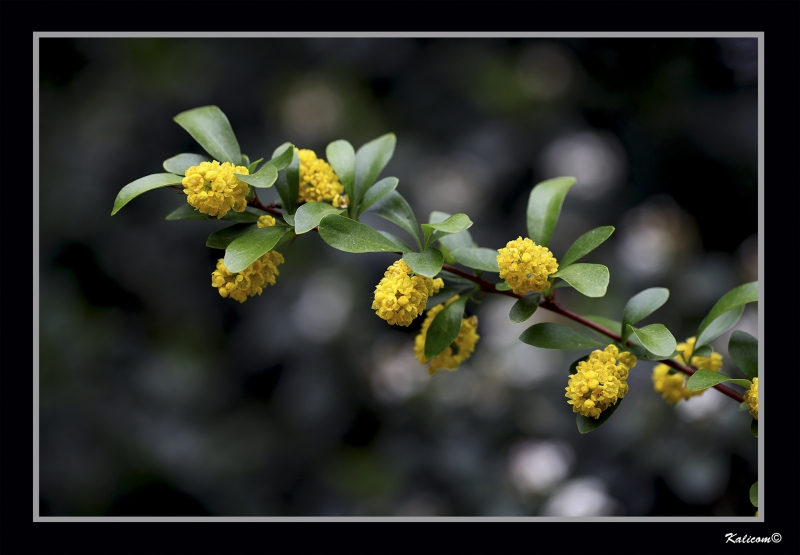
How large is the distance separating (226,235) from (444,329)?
0.82 ft

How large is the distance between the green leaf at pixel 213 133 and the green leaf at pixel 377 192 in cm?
14

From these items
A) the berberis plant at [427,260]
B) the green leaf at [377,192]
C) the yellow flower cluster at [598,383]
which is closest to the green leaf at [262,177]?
the berberis plant at [427,260]

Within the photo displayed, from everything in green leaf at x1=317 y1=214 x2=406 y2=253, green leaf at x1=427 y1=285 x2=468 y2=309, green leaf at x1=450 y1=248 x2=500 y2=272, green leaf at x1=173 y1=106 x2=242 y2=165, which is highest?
green leaf at x1=173 y1=106 x2=242 y2=165

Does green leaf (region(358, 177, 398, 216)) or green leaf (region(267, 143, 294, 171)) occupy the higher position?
green leaf (region(267, 143, 294, 171))

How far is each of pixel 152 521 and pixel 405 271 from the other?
0.63 metres

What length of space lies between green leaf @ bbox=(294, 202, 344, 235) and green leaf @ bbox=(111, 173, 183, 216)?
0.13 meters

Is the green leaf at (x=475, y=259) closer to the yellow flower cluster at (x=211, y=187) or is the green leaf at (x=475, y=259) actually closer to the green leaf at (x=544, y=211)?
the green leaf at (x=544, y=211)

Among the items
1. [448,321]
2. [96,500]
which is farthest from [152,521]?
[96,500]

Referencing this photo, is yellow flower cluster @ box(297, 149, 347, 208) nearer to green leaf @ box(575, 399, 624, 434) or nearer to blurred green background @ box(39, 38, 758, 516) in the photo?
green leaf @ box(575, 399, 624, 434)

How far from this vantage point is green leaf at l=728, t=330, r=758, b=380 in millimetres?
711

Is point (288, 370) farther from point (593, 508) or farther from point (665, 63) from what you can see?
point (665, 63)

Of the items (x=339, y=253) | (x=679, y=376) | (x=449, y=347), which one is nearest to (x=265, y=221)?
(x=449, y=347)

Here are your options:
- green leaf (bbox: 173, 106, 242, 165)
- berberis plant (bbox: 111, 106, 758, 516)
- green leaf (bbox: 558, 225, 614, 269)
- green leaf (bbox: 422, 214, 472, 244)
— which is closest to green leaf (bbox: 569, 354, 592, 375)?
berberis plant (bbox: 111, 106, 758, 516)

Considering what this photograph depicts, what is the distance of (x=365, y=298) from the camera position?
1.86 metres
